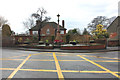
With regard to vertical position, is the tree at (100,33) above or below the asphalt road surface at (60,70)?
above

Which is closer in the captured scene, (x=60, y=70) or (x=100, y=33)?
(x=60, y=70)

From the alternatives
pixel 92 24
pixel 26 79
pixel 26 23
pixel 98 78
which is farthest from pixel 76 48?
pixel 92 24

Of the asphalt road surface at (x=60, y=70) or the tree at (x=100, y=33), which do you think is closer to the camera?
the asphalt road surface at (x=60, y=70)

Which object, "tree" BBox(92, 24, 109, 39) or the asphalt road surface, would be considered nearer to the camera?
the asphalt road surface

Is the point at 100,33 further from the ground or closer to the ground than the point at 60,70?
further from the ground

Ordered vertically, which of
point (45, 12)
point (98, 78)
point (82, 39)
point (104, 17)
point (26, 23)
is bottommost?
point (98, 78)

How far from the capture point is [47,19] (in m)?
22.0

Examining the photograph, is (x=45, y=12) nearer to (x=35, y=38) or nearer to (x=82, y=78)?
(x=35, y=38)

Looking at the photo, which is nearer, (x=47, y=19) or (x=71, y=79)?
(x=71, y=79)

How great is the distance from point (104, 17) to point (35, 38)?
38.9 meters

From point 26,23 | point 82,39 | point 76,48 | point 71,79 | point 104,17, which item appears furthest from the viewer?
point 104,17

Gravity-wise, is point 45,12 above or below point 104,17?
below

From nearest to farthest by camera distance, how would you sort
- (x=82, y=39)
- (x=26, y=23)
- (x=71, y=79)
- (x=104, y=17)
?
(x=71, y=79), (x=82, y=39), (x=26, y=23), (x=104, y=17)

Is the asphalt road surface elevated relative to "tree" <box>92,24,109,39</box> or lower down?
lower down
